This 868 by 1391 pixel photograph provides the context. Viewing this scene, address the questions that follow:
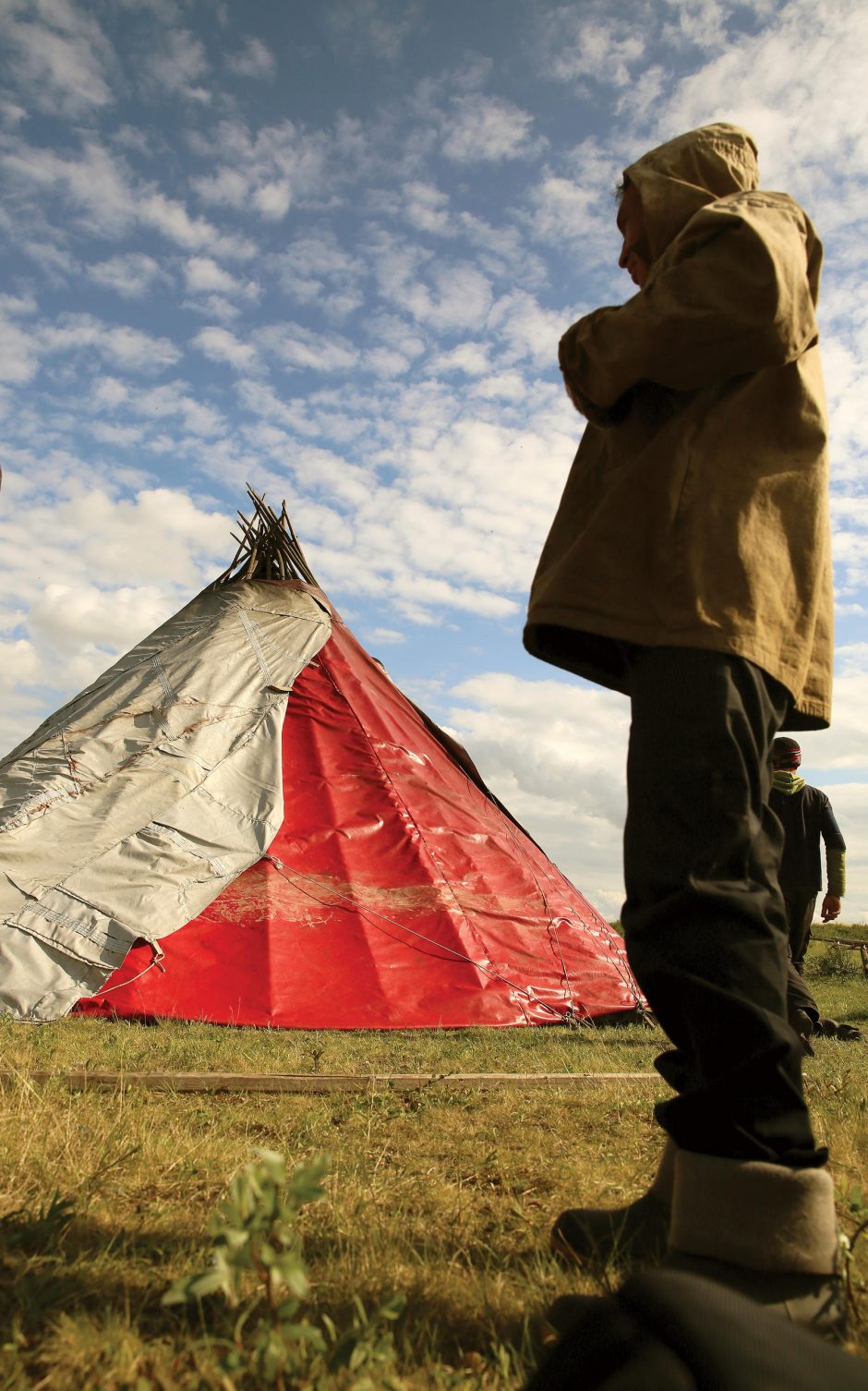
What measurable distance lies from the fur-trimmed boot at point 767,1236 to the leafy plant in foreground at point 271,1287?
17.2 inches

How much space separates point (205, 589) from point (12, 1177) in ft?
18.0

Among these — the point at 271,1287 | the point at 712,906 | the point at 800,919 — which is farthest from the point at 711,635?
the point at 800,919

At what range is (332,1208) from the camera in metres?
1.58

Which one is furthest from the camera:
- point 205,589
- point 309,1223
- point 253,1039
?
point 205,589

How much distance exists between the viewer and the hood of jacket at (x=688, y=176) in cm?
166

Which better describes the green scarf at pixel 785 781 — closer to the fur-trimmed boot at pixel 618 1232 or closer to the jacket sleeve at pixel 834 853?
the jacket sleeve at pixel 834 853

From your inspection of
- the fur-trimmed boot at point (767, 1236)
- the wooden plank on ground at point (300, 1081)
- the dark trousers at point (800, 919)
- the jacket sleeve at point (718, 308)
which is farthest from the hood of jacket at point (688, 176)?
the dark trousers at point (800, 919)

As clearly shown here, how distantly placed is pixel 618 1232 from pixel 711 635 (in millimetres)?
905

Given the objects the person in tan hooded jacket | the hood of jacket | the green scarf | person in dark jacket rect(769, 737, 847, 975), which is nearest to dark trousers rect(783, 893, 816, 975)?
person in dark jacket rect(769, 737, 847, 975)

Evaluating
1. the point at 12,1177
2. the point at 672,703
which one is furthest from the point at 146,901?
the point at 672,703

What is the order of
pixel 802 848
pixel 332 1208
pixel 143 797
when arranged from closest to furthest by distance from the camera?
pixel 332 1208 < pixel 143 797 < pixel 802 848

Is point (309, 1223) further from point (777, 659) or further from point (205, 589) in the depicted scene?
point (205, 589)

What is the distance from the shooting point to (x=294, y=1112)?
2477mm

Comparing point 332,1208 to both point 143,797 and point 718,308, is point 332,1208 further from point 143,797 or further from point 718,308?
point 143,797
